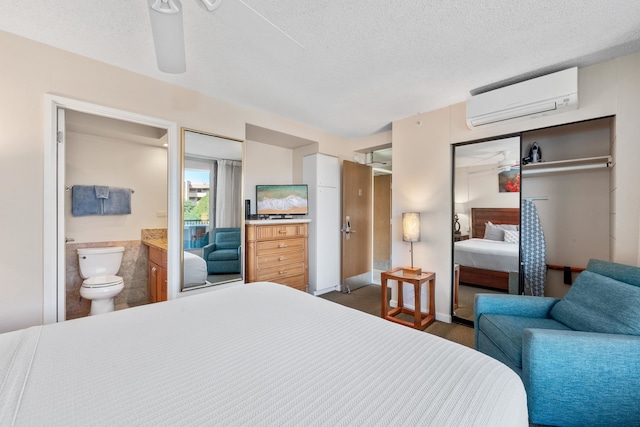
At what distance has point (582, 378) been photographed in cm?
129

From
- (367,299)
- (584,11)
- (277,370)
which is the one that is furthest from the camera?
(367,299)

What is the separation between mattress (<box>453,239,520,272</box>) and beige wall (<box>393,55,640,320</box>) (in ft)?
0.47

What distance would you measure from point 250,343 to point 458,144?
114 inches

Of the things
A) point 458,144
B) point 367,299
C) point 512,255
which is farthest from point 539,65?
point 367,299

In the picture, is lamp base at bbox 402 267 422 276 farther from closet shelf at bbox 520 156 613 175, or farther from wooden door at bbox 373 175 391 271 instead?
wooden door at bbox 373 175 391 271

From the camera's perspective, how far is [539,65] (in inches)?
82.7

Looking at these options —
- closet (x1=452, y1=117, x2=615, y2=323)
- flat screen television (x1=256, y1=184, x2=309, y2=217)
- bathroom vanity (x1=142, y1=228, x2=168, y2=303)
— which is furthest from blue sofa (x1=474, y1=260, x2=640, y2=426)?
bathroom vanity (x1=142, y1=228, x2=168, y2=303)

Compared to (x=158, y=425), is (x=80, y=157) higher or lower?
higher

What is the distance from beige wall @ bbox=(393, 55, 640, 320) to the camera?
1.95 m

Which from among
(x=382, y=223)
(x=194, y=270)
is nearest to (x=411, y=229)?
(x=194, y=270)

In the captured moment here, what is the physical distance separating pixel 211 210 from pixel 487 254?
3.00 metres

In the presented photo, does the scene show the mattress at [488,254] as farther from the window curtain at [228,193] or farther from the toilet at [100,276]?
the toilet at [100,276]

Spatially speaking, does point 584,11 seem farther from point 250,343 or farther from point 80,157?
point 80,157

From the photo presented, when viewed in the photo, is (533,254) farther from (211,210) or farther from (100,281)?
(100,281)
